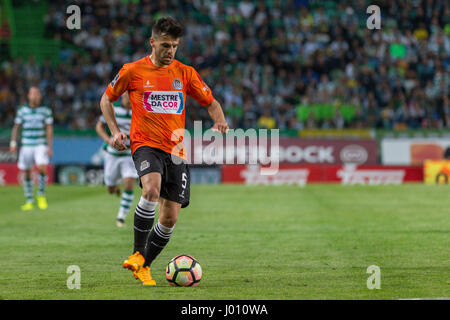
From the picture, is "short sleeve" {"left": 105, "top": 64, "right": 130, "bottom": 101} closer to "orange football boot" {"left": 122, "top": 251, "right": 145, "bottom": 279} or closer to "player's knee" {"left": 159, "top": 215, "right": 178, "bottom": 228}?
"player's knee" {"left": 159, "top": 215, "right": 178, "bottom": 228}

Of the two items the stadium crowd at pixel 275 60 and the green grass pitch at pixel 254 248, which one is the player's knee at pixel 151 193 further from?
the stadium crowd at pixel 275 60

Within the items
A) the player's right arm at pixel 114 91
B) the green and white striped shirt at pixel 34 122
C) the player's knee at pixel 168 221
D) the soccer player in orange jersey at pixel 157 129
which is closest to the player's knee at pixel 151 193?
the soccer player in orange jersey at pixel 157 129

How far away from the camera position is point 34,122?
58.3 feet

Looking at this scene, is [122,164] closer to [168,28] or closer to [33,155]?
[33,155]

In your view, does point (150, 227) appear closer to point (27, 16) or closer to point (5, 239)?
point (5, 239)

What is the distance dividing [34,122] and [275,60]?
15.1 m

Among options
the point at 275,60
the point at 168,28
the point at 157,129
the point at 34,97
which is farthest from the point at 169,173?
the point at 275,60

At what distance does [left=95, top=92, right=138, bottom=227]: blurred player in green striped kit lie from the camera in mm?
13617

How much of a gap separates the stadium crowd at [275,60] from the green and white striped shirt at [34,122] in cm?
1028

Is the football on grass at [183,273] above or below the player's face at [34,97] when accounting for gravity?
below

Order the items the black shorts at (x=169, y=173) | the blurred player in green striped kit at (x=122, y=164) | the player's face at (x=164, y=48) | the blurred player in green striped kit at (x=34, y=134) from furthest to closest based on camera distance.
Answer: the blurred player in green striped kit at (x=34, y=134) → the blurred player in green striped kit at (x=122, y=164) → the black shorts at (x=169, y=173) → the player's face at (x=164, y=48)

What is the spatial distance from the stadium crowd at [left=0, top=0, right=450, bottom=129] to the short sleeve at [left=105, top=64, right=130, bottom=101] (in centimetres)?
1992

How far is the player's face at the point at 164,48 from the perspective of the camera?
7477 mm

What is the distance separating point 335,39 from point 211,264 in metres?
23.8
